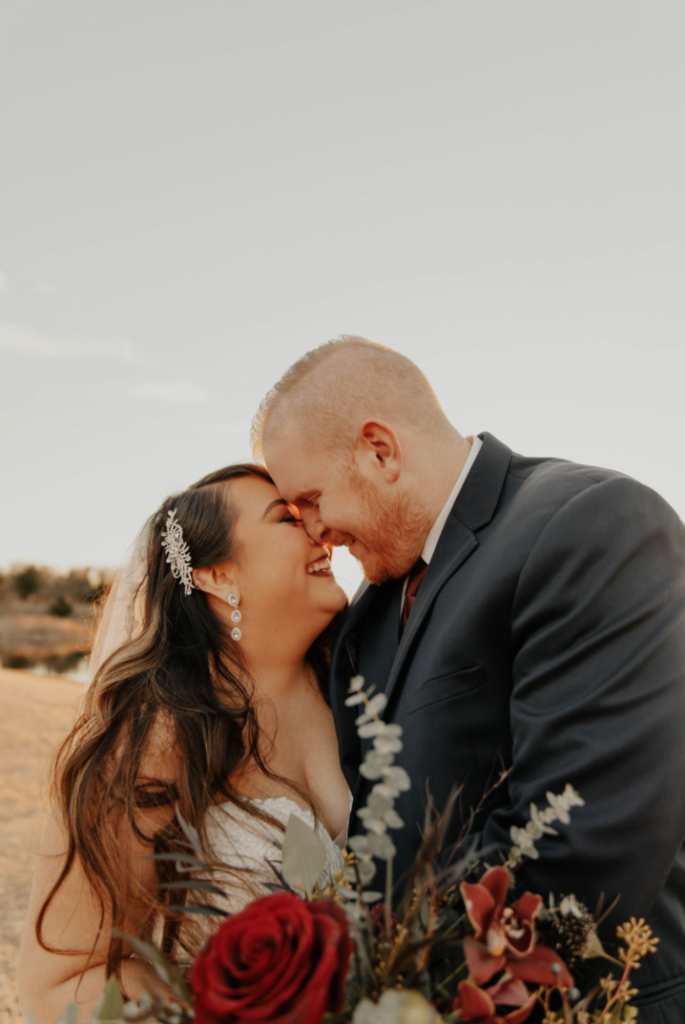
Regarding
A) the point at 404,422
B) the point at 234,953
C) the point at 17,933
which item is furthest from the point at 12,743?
the point at 234,953

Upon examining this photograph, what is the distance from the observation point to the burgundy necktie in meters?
3.04

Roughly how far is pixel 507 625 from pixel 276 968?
1.53 meters

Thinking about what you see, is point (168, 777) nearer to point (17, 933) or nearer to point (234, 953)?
point (234, 953)

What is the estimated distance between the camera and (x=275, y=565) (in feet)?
11.3

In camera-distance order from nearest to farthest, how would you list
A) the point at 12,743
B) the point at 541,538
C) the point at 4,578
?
the point at 541,538 → the point at 12,743 → the point at 4,578

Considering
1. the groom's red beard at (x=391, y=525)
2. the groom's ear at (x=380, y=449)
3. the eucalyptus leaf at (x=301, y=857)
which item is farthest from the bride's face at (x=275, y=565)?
the eucalyptus leaf at (x=301, y=857)

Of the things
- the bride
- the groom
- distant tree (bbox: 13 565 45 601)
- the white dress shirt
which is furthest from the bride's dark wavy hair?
distant tree (bbox: 13 565 45 601)

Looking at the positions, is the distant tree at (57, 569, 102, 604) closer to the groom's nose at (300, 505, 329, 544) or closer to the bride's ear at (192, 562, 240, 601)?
the bride's ear at (192, 562, 240, 601)

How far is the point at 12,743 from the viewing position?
15172 millimetres

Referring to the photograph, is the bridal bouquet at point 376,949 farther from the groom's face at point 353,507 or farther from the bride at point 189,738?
the groom's face at point 353,507

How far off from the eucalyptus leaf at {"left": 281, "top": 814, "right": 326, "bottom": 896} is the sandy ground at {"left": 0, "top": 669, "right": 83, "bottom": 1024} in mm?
2047

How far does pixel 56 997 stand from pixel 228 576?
5.70ft

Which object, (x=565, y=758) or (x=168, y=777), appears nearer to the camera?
(x=565, y=758)

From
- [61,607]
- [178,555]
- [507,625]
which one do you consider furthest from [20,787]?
[61,607]
